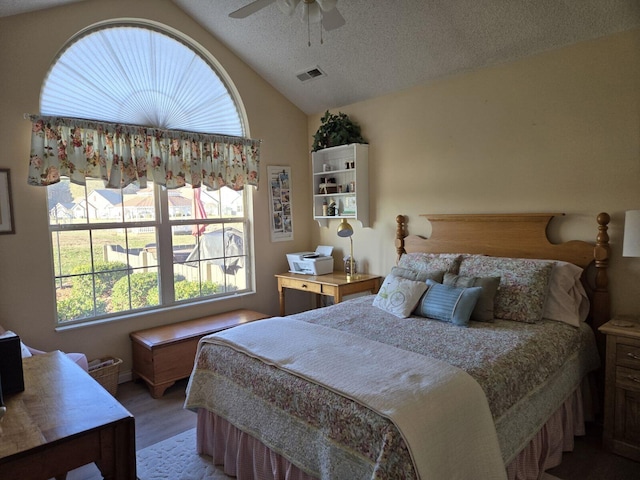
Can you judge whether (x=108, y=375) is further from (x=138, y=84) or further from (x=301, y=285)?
(x=138, y=84)

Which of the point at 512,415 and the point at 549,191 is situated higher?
the point at 549,191

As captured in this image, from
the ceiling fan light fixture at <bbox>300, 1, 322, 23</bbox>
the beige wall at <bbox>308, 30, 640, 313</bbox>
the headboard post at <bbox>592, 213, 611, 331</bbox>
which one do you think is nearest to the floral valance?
the beige wall at <bbox>308, 30, 640, 313</bbox>

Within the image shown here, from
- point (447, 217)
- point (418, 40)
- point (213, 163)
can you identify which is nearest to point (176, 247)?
point (213, 163)

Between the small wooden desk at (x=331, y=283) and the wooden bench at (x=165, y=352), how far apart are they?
812 mm

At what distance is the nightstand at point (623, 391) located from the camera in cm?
225

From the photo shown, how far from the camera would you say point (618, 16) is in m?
2.52

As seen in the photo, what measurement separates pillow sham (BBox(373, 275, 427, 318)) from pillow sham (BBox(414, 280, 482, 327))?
51 mm

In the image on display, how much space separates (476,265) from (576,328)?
0.72 meters

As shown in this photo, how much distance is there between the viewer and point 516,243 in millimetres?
3082

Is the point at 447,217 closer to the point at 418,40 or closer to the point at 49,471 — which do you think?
the point at 418,40

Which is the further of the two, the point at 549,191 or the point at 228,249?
the point at 228,249

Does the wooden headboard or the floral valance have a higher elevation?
the floral valance

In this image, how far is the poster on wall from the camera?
4449 mm

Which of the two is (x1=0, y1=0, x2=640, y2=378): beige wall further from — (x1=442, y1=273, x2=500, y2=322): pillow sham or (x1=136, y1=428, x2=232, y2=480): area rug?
(x1=136, y1=428, x2=232, y2=480): area rug
